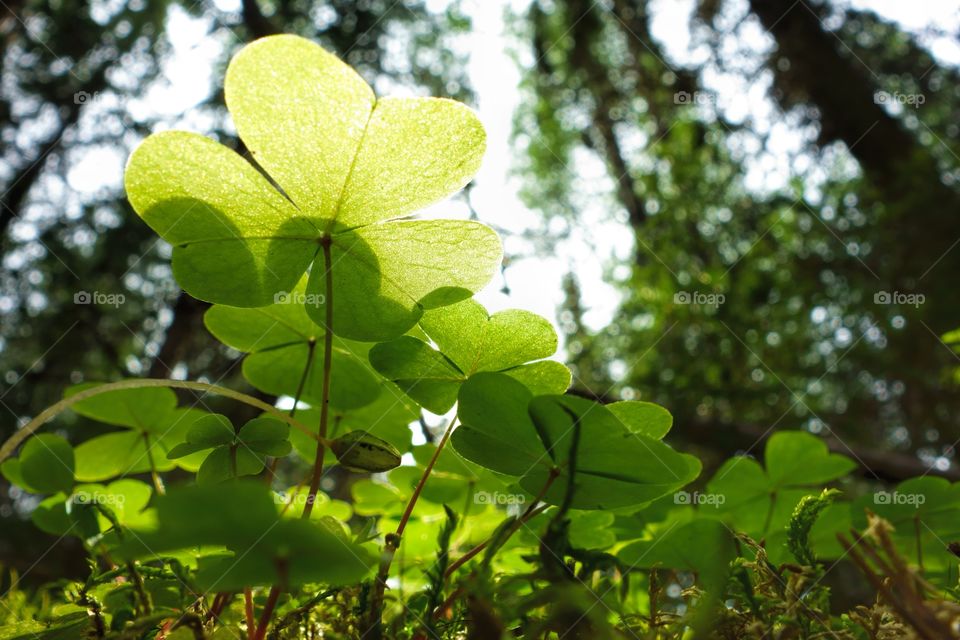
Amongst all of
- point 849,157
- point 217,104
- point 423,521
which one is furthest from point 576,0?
point 423,521

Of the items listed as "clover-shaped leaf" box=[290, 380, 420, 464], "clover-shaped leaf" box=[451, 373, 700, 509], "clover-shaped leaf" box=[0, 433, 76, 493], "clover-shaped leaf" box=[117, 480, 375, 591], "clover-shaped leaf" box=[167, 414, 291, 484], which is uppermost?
"clover-shaped leaf" box=[290, 380, 420, 464]

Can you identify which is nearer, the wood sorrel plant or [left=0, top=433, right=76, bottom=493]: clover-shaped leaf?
the wood sorrel plant

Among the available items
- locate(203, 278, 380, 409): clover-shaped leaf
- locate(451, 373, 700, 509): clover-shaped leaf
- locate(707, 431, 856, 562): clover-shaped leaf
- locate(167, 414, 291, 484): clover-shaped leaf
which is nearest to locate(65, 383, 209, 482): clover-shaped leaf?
locate(203, 278, 380, 409): clover-shaped leaf

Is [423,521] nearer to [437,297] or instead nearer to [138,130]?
[437,297]

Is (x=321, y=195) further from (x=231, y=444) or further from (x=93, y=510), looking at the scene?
(x=93, y=510)

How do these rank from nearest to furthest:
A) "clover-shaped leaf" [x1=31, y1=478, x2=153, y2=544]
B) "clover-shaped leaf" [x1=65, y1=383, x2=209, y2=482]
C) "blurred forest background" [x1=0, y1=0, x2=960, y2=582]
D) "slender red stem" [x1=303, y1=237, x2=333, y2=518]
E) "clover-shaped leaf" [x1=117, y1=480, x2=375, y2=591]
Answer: "clover-shaped leaf" [x1=117, y1=480, x2=375, y2=591]
"slender red stem" [x1=303, y1=237, x2=333, y2=518]
"clover-shaped leaf" [x1=31, y1=478, x2=153, y2=544]
"clover-shaped leaf" [x1=65, y1=383, x2=209, y2=482]
"blurred forest background" [x1=0, y1=0, x2=960, y2=582]

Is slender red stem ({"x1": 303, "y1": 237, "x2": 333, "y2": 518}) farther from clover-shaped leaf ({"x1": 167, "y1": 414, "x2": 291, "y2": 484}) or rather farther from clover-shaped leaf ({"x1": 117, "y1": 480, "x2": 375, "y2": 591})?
clover-shaped leaf ({"x1": 117, "y1": 480, "x2": 375, "y2": 591})

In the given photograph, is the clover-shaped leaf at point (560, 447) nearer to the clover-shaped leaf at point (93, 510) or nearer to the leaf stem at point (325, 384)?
the leaf stem at point (325, 384)
